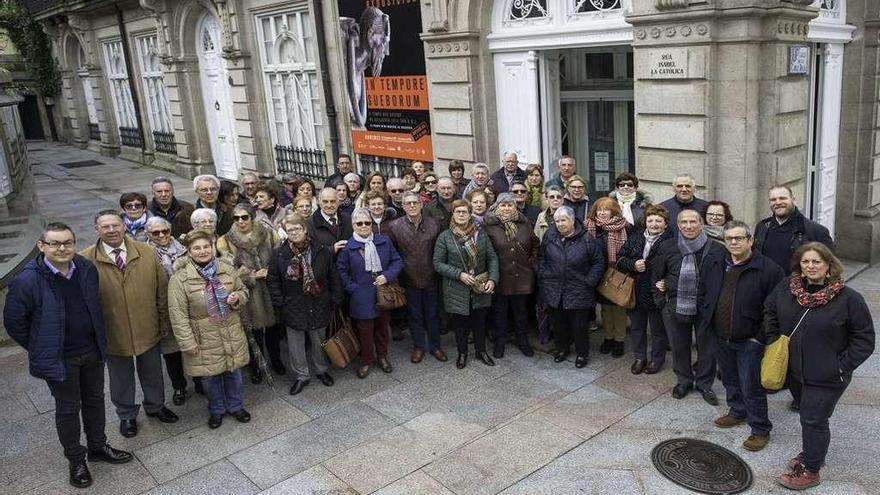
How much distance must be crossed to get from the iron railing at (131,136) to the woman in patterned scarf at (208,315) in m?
18.1

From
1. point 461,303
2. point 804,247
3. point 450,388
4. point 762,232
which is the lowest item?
point 450,388

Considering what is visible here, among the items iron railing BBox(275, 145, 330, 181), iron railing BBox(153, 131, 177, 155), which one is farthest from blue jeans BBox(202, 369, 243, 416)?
iron railing BBox(153, 131, 177, 155)

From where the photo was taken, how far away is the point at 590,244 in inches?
249

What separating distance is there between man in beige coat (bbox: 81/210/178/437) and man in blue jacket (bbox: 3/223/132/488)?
0.32 meters

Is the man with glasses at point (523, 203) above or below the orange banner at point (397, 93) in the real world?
below

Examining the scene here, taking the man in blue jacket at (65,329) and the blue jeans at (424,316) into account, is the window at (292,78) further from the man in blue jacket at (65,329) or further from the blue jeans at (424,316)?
the man in blue jacket at (65,329)

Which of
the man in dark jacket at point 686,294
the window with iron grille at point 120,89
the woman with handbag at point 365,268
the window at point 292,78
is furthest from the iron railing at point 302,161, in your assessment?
the man in dark jacket at point 686,294

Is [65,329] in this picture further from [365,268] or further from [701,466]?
[701,466]

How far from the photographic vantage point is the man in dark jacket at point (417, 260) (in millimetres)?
6723

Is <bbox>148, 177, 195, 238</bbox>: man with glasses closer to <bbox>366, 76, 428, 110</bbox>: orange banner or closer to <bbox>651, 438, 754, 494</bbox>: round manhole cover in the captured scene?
<bbox>651, 438, 754, 494</bbox>: round manhole cover

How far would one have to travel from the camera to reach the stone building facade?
7.73 m

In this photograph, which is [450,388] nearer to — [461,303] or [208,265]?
[461,303]

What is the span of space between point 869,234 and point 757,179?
3.23m

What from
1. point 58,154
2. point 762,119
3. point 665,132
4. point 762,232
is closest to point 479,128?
point 665,132
